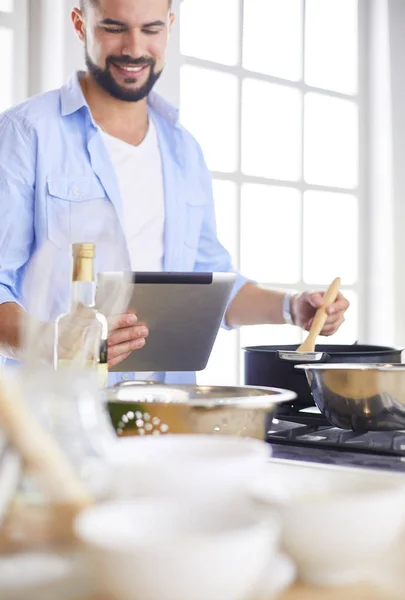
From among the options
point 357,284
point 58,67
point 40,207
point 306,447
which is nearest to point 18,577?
point 306,447

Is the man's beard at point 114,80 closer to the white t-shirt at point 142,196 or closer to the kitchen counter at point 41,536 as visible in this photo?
the white t-shirt at point 142,196

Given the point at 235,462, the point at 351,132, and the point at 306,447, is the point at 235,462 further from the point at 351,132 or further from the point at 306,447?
the point at 351,132

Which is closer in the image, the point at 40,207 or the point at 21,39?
the point at 40,207

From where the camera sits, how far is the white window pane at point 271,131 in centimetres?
321

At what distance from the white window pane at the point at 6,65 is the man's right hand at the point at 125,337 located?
1.15 m

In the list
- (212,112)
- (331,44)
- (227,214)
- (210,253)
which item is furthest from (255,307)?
(331,44)

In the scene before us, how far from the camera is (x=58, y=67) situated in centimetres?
240

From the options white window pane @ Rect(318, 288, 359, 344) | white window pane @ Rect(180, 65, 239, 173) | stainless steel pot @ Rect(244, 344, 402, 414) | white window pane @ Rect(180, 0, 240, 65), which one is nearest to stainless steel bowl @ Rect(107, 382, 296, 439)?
stainless steel pot @ Rect(244, 344, 402, 414)

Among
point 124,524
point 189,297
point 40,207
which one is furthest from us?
point 40,207

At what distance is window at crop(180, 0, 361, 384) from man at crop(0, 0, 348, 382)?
0.42 metres

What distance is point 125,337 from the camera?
1.42 meters

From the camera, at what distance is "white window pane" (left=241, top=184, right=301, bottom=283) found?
322 cm

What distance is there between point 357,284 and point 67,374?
3.25 meters

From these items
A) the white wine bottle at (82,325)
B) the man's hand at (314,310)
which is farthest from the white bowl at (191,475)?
the man's hand at (314,310)
